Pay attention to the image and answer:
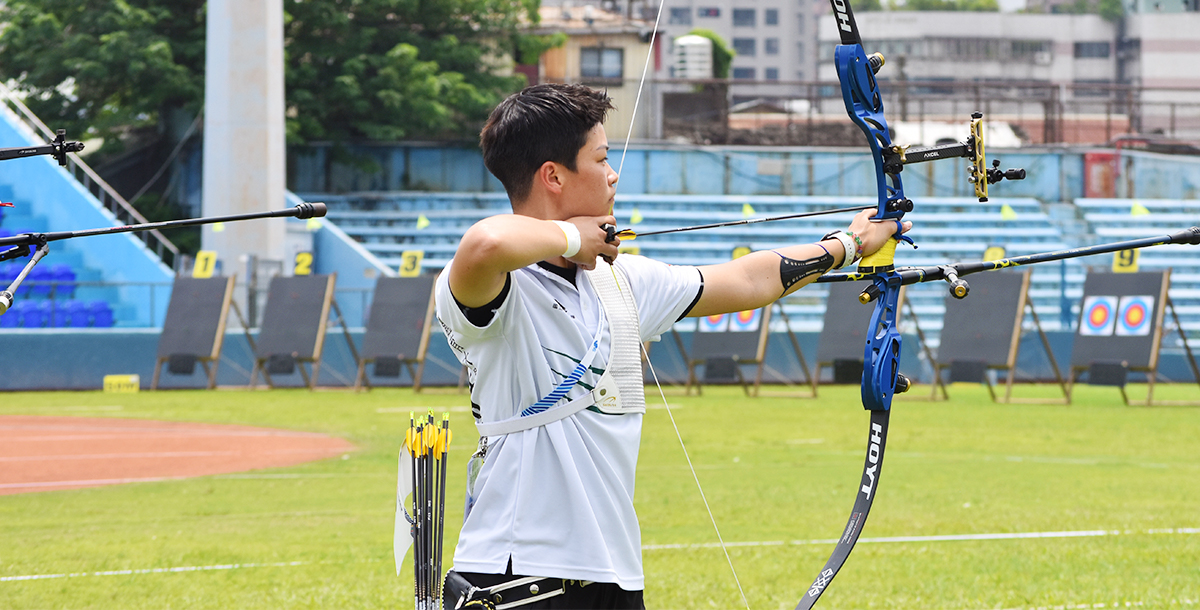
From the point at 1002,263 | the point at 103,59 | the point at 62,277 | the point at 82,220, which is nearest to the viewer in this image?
the point at 1002,263

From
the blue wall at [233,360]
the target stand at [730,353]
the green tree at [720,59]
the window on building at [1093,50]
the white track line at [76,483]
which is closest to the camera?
the white track line at [76,483]

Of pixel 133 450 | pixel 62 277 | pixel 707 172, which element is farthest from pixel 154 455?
pixel 707 172

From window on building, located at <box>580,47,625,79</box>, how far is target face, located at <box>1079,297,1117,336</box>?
22.0 meters

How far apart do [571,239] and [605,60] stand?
33010 millimetres

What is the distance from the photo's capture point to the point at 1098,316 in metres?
13.6

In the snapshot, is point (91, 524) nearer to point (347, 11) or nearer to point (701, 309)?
point (701, 309)

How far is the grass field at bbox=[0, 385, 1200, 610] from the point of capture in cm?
454

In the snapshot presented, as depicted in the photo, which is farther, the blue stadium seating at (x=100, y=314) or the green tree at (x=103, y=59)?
the green tree at (x=103, y=59)

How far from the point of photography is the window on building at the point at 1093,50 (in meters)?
74.2

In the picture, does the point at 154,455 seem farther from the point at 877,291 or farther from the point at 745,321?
the point at 745,321

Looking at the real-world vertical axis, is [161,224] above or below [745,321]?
above

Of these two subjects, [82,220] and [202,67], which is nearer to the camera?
[82,220]

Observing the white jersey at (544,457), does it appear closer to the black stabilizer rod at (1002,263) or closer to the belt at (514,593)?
the belt at (514,593)

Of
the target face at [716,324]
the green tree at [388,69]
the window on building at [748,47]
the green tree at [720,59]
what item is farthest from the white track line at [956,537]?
the window on building at [748,47]
